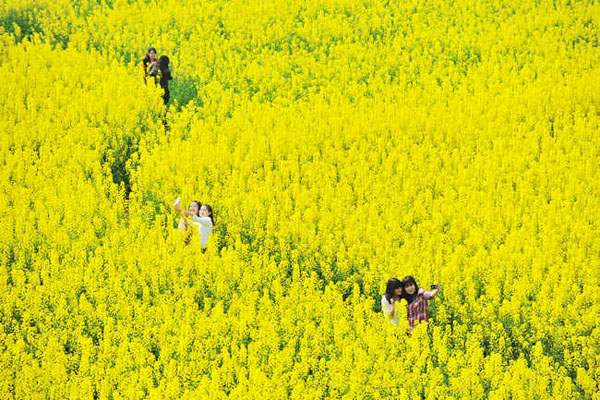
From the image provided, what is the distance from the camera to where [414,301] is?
7961 mm

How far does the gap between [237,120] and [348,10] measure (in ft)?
26.8

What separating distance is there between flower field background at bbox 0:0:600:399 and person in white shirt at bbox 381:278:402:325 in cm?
20

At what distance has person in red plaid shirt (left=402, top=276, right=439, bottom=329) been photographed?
7.93 meters

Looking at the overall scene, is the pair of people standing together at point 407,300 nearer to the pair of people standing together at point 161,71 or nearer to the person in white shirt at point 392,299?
the person in white shirt at point 392,299

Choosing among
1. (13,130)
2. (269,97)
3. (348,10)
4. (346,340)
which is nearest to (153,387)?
(346,340)

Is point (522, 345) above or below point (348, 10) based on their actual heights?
below

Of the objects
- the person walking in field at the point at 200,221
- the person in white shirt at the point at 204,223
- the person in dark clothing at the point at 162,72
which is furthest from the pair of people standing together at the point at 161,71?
the person in white shirt at the point at 204,223

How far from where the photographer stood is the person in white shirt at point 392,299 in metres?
7.88

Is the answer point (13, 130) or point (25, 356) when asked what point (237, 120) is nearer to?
point (13, 130)

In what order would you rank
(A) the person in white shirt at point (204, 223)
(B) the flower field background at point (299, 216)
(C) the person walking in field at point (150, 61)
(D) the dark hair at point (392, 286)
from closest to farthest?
(B) the flower field background at point (299, 216) < (D) the dark hair at point (392, 286) < (A) the person in white shirt at point (204, 223) < (C) the person walking in field at point (150, 61)

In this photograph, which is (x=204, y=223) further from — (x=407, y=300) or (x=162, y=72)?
(x=162, y=72)

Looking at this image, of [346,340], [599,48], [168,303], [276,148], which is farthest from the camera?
[599,48]

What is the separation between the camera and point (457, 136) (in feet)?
42.1

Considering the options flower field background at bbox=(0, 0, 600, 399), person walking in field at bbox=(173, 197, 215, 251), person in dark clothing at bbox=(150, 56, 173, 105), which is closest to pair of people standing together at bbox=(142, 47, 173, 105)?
person in dark clothing at bbox=(150, 56, 173, 105)
